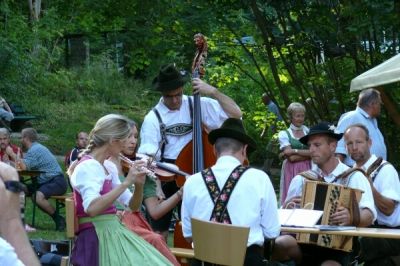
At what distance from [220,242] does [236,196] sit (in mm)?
374

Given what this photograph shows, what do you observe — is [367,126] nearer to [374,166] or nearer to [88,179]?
[374,166]

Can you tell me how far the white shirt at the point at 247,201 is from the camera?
5.98 m

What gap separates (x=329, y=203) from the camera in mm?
6574

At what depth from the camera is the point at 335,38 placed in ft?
38.9

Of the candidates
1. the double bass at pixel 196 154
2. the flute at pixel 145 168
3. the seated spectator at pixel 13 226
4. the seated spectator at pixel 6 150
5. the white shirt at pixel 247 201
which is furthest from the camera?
the seated spectator at pixel 6 150

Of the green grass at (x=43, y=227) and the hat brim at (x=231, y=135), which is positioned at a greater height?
the hat brim at (x=231, y=135)

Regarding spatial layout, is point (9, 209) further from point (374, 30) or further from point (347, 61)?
point (347, 61)

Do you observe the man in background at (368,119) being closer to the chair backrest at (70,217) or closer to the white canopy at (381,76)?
the white canopy at (381,76)

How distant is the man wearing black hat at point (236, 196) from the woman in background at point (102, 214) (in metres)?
0.37

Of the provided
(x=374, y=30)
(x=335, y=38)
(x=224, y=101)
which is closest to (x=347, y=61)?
(x=335, y=38)

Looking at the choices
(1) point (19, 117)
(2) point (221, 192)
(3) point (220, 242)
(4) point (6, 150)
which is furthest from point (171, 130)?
(1) point (19, 117)

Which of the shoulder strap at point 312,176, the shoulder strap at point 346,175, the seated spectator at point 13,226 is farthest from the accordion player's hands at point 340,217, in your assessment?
the seated spectator at point 13,226

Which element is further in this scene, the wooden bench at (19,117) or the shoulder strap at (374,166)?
the wooden bench at (19,117)

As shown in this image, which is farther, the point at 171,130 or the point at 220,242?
the point at 171,130
